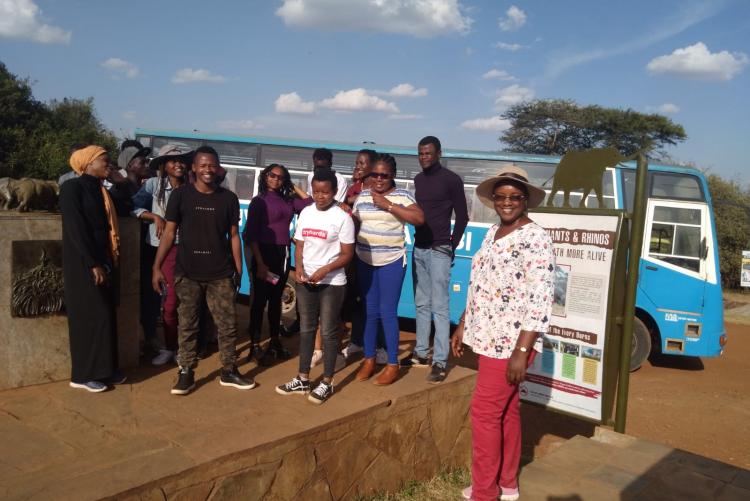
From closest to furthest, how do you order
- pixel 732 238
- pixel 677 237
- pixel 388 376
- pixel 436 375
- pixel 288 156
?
pixel 388 376
pixel 436 375
pixel 677 237
pixel 288 156
pixel 732 238

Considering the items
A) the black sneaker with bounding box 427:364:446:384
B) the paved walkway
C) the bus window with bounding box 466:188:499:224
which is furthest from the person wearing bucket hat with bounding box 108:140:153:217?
the bus window with bounding box 466:188:499:224

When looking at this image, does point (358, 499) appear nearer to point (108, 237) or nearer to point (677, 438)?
point (108, 237)

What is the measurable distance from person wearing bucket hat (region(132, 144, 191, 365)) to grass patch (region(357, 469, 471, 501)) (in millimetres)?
1958

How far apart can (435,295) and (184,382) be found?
1946 mm

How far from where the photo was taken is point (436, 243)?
4574mm

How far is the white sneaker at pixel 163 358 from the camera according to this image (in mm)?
4520

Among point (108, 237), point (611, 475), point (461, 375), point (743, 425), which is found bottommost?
point (743, 425)

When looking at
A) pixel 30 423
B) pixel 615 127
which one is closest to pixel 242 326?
pixel 30 423

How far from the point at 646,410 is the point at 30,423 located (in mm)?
5744

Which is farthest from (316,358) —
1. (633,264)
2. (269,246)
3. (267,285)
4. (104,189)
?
(633,264)

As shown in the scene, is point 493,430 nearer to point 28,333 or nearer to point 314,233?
point 314,233

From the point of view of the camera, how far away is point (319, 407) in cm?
374

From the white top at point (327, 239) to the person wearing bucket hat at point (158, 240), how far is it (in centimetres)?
125

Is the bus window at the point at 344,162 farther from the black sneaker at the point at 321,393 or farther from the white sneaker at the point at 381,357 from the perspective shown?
the black sneaker at the point at 321,393
